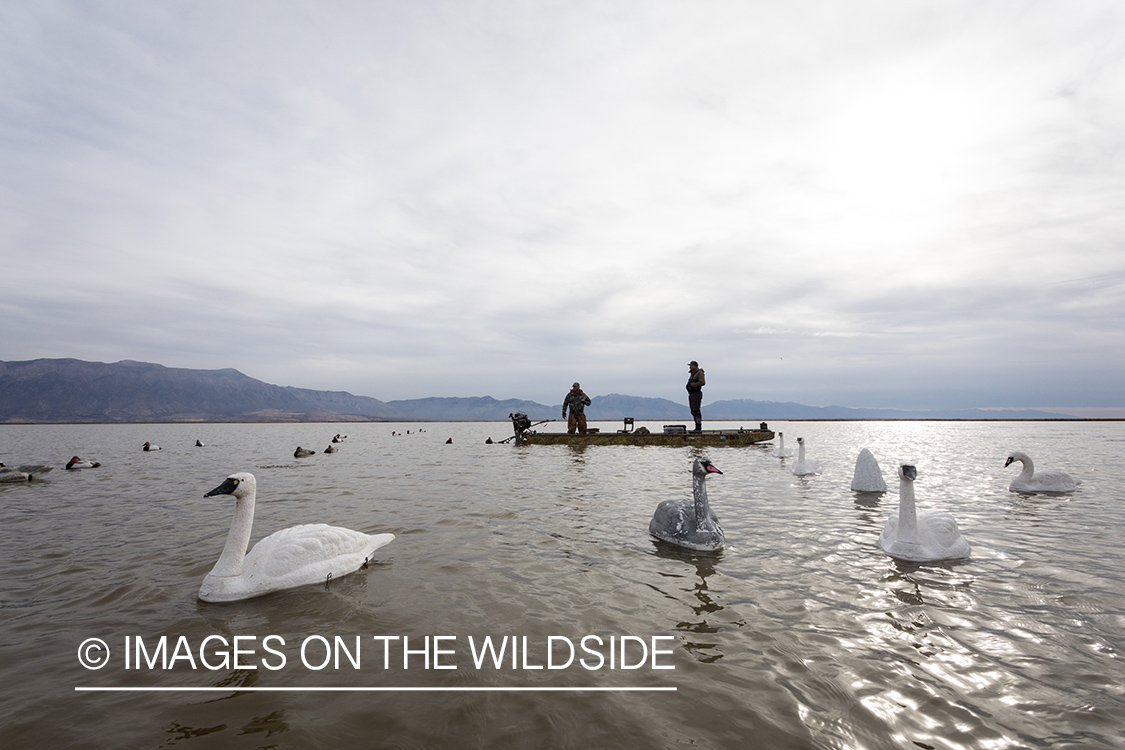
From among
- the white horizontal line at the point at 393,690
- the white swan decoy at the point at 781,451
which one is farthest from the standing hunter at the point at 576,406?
the white horizontal line at the point at 393,690

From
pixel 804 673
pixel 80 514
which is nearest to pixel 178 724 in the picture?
pixel 804 673

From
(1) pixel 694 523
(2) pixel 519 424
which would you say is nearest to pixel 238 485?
(1) pixel 694 523

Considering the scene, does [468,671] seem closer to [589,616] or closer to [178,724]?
[589,616]

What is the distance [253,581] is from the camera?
249 inches

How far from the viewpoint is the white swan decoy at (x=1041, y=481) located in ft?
43.2

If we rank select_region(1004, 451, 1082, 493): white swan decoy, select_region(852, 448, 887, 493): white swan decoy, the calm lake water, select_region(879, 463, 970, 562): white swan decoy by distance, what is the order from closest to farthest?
the calm lake water → select_region(879, 463, 970, 562): white swan decoy → select_region(1004, 451, 1082, 493): white swan decoy → select_region(852, 448, 887, 493): white swan decoy

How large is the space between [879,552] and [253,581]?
9.51 metres

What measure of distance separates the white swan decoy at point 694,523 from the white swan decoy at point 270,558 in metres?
5.18

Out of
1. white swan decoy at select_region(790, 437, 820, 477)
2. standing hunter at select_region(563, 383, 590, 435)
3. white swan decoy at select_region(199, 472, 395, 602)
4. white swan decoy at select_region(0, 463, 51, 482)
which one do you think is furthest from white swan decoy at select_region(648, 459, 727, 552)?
white swan decoy at select_region(0, 463, 51, 482)

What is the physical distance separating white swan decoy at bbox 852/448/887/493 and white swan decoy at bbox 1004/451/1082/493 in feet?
10.6

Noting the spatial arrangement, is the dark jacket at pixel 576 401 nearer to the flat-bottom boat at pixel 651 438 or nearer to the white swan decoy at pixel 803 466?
the flat-bottom boat at pixel 651 438

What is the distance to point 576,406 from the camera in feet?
101

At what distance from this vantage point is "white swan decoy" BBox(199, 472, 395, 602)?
628cm

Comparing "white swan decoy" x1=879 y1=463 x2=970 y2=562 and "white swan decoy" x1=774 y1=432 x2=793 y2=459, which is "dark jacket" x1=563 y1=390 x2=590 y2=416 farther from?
"white swan decoy" x1=879 y1=463 x2=970 y2=562
